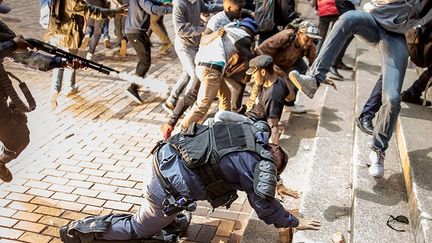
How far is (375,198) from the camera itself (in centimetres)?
388

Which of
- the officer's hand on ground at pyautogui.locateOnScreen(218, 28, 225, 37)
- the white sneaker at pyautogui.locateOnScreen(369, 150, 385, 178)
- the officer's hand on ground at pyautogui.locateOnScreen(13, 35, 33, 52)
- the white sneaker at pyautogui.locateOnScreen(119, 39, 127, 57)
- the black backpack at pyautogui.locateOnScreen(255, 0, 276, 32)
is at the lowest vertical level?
the white sneaker at pyautogui.locateOnScreen(119, 39, 127, 57)

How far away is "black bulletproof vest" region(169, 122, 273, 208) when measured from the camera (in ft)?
9.99

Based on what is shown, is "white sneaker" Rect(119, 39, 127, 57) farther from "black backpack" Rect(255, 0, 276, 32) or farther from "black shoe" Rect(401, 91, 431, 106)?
"black shoe" Rect(401, 91, 431, 106)

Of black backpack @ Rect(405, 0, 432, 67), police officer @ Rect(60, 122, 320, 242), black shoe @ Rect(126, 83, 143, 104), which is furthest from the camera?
black shoe @ Rect(126, 83, 143, 104)

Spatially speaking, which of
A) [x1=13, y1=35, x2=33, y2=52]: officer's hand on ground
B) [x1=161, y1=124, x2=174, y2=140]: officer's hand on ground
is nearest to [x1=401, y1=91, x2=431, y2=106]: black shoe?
[x1=161, y1=124, x2=174, y2=140]: officer's hand on ground

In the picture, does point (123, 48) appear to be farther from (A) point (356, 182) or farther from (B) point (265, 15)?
(A) point (356, 182)

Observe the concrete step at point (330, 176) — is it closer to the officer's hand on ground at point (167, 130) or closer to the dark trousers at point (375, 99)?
the dark trousers at point (375, 99)

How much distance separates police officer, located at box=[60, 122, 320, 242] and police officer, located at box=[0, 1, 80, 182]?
139cm

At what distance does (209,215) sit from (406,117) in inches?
93.2

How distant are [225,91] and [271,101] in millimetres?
874

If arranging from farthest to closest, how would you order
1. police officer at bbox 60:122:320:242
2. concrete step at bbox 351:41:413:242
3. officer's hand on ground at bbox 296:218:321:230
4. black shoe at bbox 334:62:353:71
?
black shoe at bbox 334:62:353:71 < officer's hand on ground at bbox 296:218:321:230 < concrete step at bbox 351:41:413:242 < police officer at bbox 60:122:320:242

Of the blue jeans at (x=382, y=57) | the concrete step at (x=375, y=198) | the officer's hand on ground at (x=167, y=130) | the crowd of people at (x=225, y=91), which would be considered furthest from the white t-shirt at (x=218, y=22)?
the concrete step at (x=375, y=198)

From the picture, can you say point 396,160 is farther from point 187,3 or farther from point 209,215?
point 187,3

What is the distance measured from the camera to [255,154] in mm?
3061
